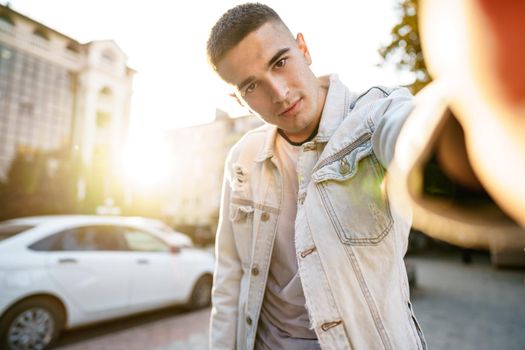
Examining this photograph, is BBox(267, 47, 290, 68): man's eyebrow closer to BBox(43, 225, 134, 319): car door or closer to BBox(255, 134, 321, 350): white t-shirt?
BBox(255, 134, 321, 350): white t-shirt

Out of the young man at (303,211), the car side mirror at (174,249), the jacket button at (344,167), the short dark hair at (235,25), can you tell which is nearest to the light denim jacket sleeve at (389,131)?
the young man at (303,211)

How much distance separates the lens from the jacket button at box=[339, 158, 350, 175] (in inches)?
47.8

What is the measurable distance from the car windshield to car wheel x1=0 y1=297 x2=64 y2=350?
3.09ft

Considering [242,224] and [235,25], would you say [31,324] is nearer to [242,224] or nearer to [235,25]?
[242,224]

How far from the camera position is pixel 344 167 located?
1225 millimetres

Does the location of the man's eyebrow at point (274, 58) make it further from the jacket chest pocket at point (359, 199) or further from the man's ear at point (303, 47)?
the jacket chest pocket at point (359, 199)

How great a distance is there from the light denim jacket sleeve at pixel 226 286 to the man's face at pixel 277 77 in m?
0.52

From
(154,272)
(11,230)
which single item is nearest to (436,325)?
(154,272)

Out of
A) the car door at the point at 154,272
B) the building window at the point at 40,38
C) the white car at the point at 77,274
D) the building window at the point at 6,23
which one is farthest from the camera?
the building window at the point at 40,38

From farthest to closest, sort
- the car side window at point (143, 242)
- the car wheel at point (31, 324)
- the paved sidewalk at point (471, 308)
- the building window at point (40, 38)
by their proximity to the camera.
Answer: the building window at point (40, 38) → the car side window at point (143, 242) → the paved sidewalk at point (471, 308) → the car wheel at point (31, 324)

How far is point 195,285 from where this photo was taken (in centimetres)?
661

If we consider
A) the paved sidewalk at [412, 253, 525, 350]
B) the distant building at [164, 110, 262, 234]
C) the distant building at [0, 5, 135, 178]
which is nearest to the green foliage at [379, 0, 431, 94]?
the paved sidewalk at [412, 253, 525, 350]

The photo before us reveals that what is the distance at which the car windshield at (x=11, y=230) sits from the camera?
442cm

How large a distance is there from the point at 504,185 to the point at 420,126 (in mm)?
163
